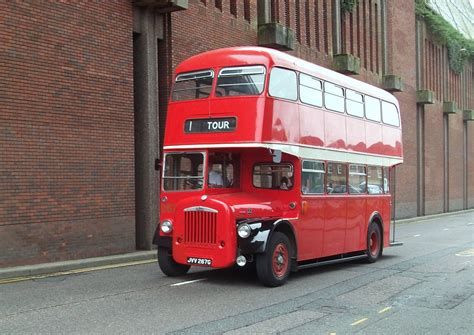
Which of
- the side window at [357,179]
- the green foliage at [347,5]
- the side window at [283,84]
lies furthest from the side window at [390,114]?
the green foliage at [347,5]

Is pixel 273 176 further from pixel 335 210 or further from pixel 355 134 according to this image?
pixel 355 134

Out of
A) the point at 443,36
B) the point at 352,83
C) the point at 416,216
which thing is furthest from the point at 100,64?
the point at 443,36

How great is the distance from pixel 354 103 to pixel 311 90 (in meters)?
1.99

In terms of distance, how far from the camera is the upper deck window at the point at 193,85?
979cm

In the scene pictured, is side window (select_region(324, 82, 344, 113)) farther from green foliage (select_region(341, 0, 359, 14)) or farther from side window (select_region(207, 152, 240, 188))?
green foliage (select_region(341, 0, 359, 14))

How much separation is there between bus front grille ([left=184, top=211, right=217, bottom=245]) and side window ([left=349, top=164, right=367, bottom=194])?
4090 mm

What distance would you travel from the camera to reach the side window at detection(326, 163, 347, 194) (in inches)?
434

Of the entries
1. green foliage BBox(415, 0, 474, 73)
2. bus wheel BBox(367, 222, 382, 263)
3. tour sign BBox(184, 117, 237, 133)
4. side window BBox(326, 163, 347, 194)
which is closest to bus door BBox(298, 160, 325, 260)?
side window BBox(326, 163, 347, 194)

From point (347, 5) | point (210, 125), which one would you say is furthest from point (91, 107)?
point (347, 5)

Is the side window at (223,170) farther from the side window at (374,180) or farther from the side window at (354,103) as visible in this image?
the side window at (374,180)

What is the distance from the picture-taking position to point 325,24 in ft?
78.2

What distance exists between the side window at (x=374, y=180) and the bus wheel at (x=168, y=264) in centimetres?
513

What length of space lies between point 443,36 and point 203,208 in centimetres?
3273

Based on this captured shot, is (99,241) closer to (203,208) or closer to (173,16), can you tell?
(203,208)
